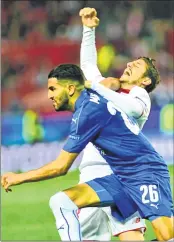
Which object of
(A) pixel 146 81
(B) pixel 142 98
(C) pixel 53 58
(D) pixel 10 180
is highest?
(A) pixel 146 81

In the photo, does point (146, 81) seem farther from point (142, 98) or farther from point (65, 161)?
point (65, 161)

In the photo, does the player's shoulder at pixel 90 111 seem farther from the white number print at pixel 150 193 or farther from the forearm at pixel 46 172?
the white number print at pixel 150 193

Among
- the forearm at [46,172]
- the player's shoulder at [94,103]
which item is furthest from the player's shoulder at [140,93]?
the forearm at [46,172]

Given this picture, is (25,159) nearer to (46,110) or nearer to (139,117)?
(46,110)

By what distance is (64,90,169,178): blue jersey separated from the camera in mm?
5402

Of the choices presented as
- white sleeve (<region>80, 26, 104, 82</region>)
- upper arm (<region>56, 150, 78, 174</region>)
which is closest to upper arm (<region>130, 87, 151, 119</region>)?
white sleeve (<region>80, 26, 104, 82</region>)

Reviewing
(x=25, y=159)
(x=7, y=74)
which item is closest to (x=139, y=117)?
(x=25, y=159)

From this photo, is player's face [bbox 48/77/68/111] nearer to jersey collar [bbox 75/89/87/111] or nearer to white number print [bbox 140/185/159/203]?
jersey collar [bbox 75/89/87/111]

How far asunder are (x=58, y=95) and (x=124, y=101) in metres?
0.42

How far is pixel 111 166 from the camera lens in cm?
559

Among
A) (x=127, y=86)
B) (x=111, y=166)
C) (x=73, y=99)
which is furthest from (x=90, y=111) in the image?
(x=127, y=86)

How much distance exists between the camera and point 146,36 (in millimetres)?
18156

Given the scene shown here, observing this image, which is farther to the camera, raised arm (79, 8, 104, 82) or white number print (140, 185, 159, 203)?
raised arm (79, 8, 104, 82)

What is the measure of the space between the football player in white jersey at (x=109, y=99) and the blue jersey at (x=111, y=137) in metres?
0.09
